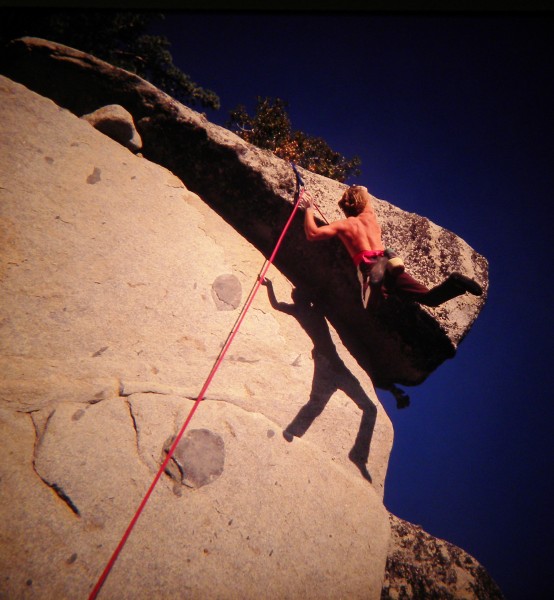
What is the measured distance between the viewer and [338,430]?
8.66ft

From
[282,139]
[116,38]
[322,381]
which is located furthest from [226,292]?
[116,38]

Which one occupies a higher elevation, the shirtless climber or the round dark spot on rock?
the shirtless climber

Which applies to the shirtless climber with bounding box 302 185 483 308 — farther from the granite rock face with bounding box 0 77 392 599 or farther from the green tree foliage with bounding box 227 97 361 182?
the green tree foliage with bounding box 227 97 361 182

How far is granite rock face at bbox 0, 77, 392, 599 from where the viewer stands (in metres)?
1.59

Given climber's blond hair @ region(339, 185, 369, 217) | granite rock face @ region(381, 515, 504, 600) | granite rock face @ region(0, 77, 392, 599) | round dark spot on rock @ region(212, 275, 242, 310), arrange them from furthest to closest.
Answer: climber's blond hair @ region(339, 185, 369, 217)
round dark spot on rock @ region(212, 275, 242, 310)
granite rock face @ region(381, 515, 504, 600)
granite rock face @ region(0, 77, 392, 599)

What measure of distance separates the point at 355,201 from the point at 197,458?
8.84ft

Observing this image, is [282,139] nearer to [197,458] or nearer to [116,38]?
[116,38]

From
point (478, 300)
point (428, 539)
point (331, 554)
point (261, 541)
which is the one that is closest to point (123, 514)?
point (261, 541)

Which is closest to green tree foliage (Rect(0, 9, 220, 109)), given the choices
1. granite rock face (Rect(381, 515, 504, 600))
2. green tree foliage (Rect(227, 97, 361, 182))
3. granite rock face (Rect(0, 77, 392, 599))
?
green tree foliage (Rect(227, 97, 361, 182))

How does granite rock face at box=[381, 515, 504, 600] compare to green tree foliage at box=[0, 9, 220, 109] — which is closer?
granite rock face at box=[381, 515, 504, 600]

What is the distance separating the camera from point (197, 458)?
6.45 ft

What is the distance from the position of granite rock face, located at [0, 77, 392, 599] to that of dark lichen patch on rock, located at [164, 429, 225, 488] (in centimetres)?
1

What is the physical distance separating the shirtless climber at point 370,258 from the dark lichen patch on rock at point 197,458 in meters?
1.74

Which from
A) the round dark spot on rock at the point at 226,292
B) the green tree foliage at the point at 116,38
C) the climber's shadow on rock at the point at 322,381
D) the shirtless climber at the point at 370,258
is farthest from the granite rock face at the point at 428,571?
the green tree foliage at the point at 116,38
